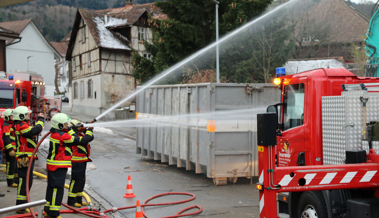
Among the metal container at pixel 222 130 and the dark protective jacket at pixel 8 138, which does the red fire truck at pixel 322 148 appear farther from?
the dark protective jacket at pixel 8 138

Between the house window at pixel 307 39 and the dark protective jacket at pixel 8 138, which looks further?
the house window at pixel 307 39

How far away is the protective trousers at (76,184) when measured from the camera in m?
8.01

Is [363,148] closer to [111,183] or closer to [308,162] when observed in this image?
[308,162]

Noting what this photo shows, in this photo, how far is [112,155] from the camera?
51.6 ft


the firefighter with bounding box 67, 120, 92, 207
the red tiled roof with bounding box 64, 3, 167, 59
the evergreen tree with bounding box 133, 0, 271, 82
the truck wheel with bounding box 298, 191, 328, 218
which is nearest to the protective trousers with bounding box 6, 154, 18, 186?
the firefighter with bounding box 67, 120, 92, 207

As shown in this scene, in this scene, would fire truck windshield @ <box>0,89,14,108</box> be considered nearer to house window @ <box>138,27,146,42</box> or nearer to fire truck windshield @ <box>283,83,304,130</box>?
fire truck windshield @ <box>283,83,304,130</box>

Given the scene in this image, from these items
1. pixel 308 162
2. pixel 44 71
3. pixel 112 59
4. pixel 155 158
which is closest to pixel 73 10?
pixel 44 71

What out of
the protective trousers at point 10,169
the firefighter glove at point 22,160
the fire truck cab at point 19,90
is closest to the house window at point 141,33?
the fire truck cab at point 19,90

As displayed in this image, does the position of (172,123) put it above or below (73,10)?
below

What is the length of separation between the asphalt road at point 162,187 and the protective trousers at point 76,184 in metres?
0.83

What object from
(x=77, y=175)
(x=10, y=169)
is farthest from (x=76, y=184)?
(x=10, y=169)

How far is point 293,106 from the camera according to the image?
6348 mm

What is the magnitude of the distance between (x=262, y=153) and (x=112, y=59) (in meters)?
34.5

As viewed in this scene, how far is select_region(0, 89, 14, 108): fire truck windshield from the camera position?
14570mm
